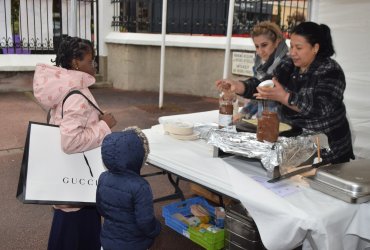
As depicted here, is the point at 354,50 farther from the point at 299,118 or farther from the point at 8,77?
the point at 8,77

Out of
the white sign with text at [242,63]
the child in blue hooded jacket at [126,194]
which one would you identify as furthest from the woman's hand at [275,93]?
the white sign with text at [242,63]

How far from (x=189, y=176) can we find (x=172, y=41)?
6.56m

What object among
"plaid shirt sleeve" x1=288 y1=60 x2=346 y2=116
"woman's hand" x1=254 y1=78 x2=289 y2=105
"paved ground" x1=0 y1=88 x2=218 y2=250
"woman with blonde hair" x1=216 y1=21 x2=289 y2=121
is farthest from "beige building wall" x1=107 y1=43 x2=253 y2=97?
"woman's hand" x1=254 y1=78 x2=289 y2=105

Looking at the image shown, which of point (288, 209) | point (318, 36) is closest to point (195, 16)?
point (318, 36)

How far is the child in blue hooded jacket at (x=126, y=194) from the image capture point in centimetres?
179

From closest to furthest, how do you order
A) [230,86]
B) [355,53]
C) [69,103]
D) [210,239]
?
[69,103] < [210,239] < [230,86] < [355,53]

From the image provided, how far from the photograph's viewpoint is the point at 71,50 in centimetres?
219

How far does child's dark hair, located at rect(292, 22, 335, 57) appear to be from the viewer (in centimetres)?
231

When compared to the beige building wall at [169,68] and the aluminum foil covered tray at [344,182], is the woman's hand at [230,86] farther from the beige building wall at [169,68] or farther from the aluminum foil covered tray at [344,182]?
the beige building wall at [169,68]

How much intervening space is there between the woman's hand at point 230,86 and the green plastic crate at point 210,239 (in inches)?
35.7

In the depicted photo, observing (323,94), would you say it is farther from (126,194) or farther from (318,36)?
(126,194)

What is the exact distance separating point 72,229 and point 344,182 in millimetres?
1438

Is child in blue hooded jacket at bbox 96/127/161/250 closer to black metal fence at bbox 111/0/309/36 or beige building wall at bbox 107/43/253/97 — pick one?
beige building wall at bbox 107/43/253/97

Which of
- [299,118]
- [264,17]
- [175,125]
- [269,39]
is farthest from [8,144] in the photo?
[264,17]
